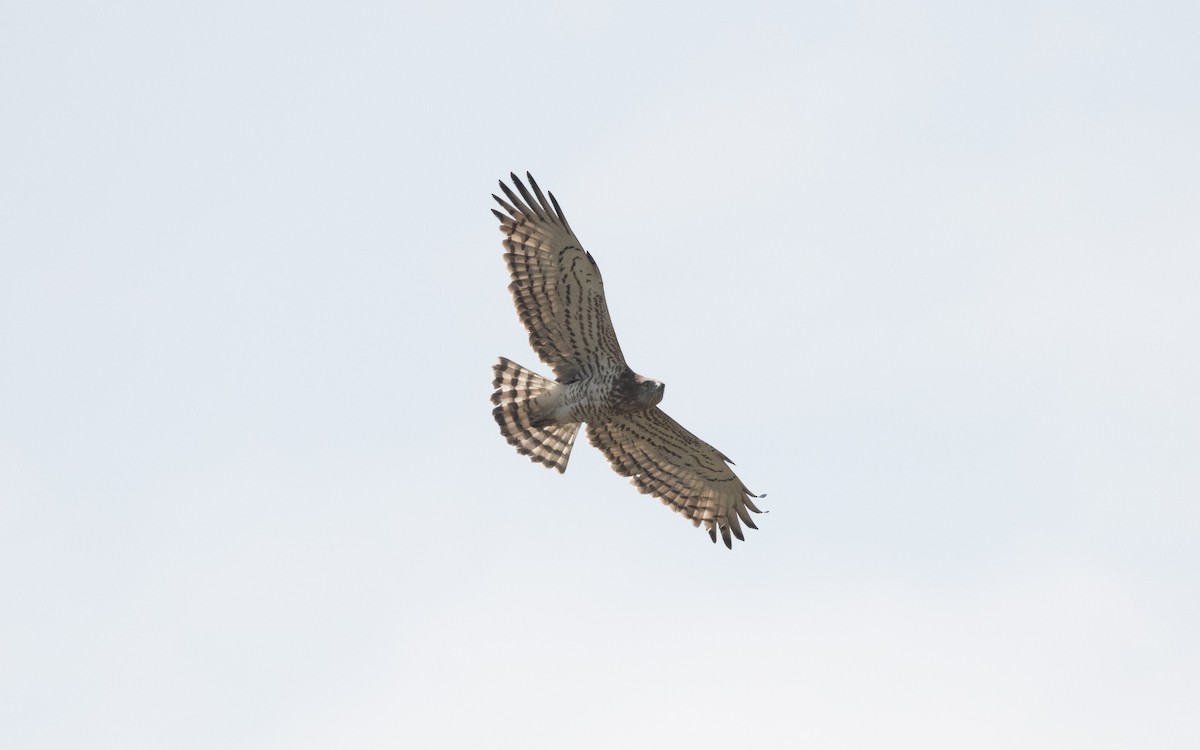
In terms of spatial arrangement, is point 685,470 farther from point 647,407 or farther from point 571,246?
point 571,246

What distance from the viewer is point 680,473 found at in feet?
59.8

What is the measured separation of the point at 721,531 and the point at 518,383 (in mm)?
2565

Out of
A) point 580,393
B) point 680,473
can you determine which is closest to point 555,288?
point 580,393

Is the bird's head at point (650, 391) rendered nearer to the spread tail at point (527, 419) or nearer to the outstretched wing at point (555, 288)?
the outstretched wing at point (555, 288)

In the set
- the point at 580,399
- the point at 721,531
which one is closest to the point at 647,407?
the point at 580,399

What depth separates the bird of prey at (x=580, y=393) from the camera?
16641 millimetres

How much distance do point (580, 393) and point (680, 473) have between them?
5.62 ft

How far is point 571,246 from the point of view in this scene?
1650 cm

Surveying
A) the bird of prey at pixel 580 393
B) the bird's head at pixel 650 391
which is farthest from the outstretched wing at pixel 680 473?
the bird's head at pixel 650 391

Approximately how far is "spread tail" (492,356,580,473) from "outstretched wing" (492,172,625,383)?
0.46 metres

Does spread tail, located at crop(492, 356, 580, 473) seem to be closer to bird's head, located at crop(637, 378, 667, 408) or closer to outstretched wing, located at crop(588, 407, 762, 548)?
outstretched wing, located at crop(588, 407, 762, 548)

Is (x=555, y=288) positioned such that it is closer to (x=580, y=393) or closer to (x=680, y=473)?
(x=580, y=393)

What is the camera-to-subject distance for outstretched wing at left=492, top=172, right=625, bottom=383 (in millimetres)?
16547

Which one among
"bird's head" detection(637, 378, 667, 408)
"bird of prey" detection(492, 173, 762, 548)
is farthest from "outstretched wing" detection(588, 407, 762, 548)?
"bird's head" detection(637, 378, 667, 408)
